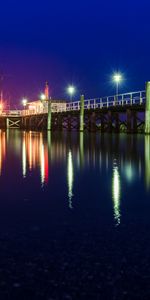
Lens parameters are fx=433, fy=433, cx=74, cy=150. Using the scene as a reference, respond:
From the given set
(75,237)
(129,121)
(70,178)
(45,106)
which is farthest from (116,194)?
(45,106)

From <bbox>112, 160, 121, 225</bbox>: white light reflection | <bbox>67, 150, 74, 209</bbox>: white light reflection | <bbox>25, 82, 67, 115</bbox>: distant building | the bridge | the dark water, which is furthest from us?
<bbox>25, 82, 67, 115</bbox>: distant building

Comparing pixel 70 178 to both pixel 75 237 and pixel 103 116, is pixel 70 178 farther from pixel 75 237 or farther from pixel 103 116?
pixel 103 116

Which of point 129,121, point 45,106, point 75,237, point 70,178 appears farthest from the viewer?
point 45,106

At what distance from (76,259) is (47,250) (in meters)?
0.46

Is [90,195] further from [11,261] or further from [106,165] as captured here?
[106,165]

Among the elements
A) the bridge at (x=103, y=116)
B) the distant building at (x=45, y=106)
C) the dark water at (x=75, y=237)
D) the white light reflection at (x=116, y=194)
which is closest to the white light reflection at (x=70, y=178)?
the dark water at (x=75, y=237)

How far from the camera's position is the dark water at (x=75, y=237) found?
4012 millimetres

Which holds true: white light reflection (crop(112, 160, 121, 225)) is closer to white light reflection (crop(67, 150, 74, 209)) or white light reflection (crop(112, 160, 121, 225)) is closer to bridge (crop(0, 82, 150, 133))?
white light reflection (crop(67, 150, 74, 209))

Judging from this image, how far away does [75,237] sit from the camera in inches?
219

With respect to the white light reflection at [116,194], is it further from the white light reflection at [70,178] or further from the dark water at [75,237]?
the white light reflection at [70,178]

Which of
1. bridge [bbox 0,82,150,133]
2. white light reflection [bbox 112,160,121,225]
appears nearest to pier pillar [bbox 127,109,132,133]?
bridge [bbox 0,82,150,133]

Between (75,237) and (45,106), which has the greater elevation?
(45,106)

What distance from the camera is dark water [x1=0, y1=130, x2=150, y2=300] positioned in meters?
4.01

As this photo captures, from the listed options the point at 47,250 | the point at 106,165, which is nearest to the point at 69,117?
the point at 106,165
